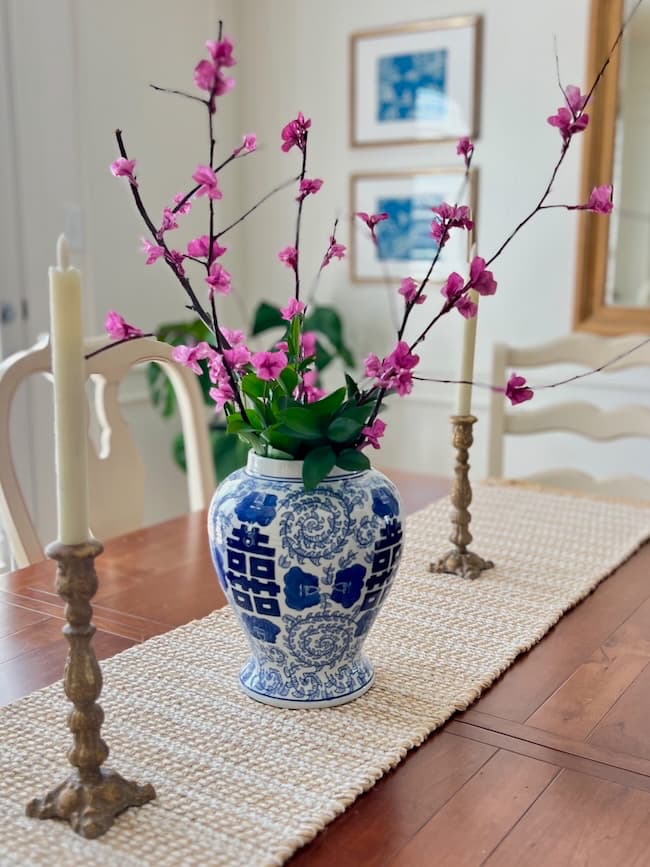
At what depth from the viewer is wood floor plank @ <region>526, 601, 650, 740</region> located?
863mm

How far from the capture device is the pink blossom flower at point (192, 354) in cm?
79

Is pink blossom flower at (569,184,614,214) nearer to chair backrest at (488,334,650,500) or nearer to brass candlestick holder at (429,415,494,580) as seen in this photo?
brass candlestick holder at (429,415,494,580)

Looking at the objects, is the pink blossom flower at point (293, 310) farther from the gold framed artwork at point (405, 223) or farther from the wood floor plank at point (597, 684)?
the gold framed artwork at point (405, 223)

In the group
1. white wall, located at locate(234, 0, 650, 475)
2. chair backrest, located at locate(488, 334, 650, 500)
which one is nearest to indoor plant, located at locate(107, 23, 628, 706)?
chair backrest, located at locate(488, 334, 650, 500)

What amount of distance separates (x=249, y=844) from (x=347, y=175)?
2521 millimetres

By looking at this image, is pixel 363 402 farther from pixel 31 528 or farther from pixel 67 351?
pixel 31 528

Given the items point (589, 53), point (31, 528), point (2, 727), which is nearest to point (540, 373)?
point (589, 53)

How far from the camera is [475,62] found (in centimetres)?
263

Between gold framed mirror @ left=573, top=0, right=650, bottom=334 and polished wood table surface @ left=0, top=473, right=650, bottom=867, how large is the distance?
53.9 inches

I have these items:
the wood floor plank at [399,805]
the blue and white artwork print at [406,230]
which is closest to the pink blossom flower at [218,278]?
the wood floor plank at [399,805]

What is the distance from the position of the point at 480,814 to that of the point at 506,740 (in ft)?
0.41

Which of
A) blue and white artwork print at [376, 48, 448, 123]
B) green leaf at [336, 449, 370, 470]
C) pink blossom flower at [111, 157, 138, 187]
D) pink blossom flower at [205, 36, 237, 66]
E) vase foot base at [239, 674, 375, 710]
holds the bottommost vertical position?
vase foot base at [239, 674, 375, 710]

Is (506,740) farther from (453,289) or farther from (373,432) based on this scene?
(453,289)

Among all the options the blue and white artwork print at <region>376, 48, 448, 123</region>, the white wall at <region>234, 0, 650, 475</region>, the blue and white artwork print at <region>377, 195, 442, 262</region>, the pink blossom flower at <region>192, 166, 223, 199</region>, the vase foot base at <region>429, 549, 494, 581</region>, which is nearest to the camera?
the pink blossom flower at <region>192, 166, 223, 199</region>
